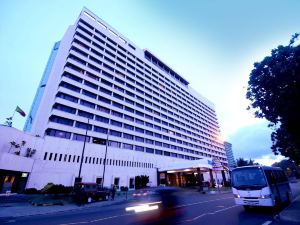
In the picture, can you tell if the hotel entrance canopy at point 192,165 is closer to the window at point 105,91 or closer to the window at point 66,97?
the window at point 105,91

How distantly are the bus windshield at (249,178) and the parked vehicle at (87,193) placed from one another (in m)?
16.4

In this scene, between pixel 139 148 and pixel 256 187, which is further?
pixel 139 148

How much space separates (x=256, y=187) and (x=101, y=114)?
3764 centimetres

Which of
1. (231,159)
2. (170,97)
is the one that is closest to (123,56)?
(170,97)

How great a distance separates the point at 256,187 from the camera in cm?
1066

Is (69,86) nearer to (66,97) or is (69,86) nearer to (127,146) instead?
(66,97)

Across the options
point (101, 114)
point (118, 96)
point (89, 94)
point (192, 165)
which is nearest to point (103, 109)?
point (101, 114)

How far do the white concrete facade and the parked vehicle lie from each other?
13.6 m

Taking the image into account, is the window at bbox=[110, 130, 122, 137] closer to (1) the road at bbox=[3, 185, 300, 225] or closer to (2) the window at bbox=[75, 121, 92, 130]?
(2) the window at bbox=[75, 121, 92, 130]

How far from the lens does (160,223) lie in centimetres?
757

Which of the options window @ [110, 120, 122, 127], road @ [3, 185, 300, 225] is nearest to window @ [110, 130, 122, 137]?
window @ [110, 120, 122, 127]

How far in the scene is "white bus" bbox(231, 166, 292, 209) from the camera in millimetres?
10367

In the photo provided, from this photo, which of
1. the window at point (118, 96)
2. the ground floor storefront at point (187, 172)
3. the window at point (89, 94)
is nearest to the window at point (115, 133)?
the window at point (89, 94)

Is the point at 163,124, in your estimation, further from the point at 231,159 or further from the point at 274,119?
the point at 231,159
